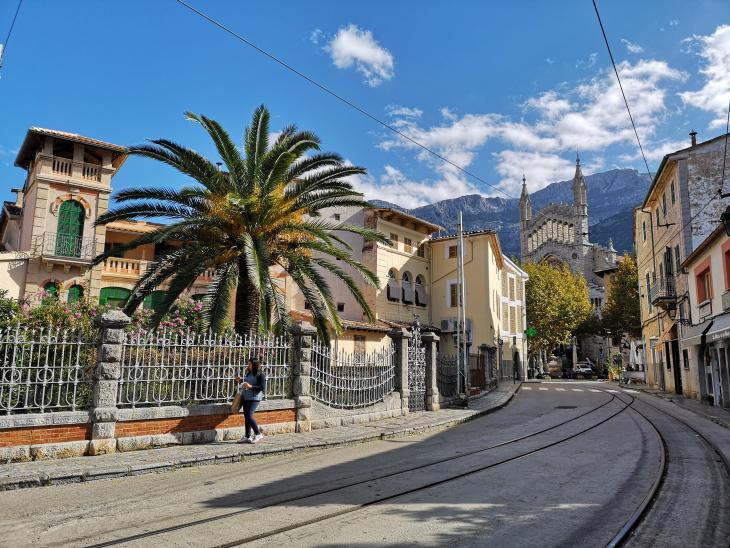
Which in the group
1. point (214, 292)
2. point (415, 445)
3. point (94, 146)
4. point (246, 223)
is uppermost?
point (94, 146)

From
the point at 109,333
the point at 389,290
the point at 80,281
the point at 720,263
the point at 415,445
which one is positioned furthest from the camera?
the point at 389,290

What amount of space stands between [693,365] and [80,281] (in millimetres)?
26837

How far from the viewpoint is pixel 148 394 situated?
9508 mm

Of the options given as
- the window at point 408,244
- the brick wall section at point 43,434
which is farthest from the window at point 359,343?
the brick wall section at point 43,434

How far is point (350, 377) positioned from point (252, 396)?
3757 millimetres

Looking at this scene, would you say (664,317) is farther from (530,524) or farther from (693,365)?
(530,524)

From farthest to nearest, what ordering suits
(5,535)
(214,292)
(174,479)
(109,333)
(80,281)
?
1. (80,281)
2. (214,292)
3. (109,333)
4. (174,479)
5. (5,535)

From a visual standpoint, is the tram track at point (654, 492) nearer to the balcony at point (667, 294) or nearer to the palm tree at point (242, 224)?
the palm tree at point (242, 224)

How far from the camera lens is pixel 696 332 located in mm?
20328

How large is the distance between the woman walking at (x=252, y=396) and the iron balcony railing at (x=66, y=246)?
1713 cm

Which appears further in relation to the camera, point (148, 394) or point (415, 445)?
point (415, 445)

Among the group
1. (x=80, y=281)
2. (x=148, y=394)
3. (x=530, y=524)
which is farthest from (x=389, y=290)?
(x=530, y=524)

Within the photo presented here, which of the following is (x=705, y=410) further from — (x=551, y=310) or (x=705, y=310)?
(x=551, y=310)

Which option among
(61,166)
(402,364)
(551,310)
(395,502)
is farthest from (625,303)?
(395,502)
